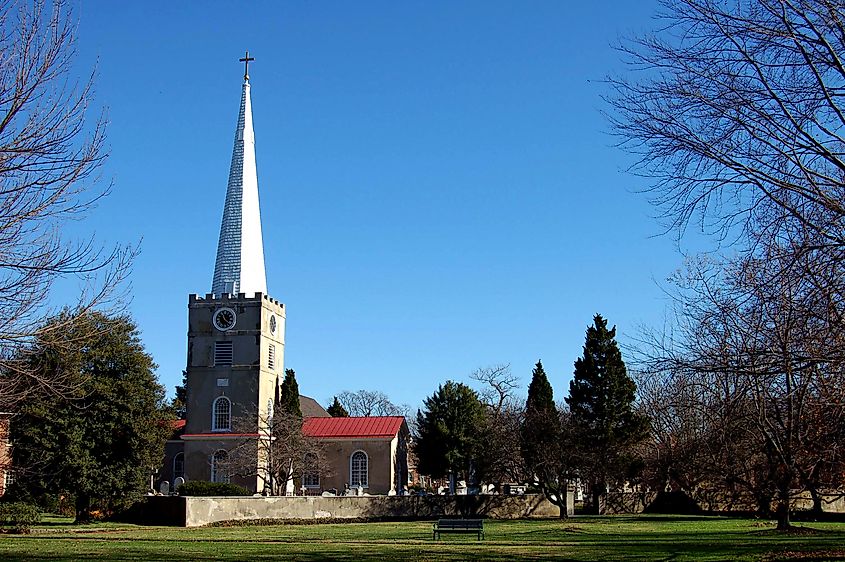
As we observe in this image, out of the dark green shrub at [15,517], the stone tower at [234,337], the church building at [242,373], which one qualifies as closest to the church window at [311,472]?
the church building at [242,373]

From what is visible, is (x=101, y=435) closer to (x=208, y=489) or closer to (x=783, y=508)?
(x=208, y=489)

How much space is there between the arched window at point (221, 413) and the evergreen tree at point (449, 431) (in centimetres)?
1425

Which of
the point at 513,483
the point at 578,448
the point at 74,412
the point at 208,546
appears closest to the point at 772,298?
the point at 208,546

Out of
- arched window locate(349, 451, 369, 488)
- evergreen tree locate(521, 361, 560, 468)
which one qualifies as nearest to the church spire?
arched window locate(349, 451, 369, 488)

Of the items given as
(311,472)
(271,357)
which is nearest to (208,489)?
(311,472)

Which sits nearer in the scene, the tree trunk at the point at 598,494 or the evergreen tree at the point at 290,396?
the tree trunk at the point at 598,494

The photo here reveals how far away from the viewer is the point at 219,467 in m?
61.7

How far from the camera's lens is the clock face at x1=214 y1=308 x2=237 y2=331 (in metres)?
65.8

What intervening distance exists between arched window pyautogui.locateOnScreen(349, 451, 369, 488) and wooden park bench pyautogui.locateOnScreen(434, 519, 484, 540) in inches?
1536

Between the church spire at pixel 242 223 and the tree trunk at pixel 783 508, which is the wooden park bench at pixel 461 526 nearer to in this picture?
the tree trunk at pixel 783 508

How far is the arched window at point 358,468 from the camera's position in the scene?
6738cm

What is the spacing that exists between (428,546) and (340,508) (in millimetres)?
23392

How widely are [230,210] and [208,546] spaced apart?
143 feet

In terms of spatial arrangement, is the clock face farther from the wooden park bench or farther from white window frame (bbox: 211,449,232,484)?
the wooden park bench
